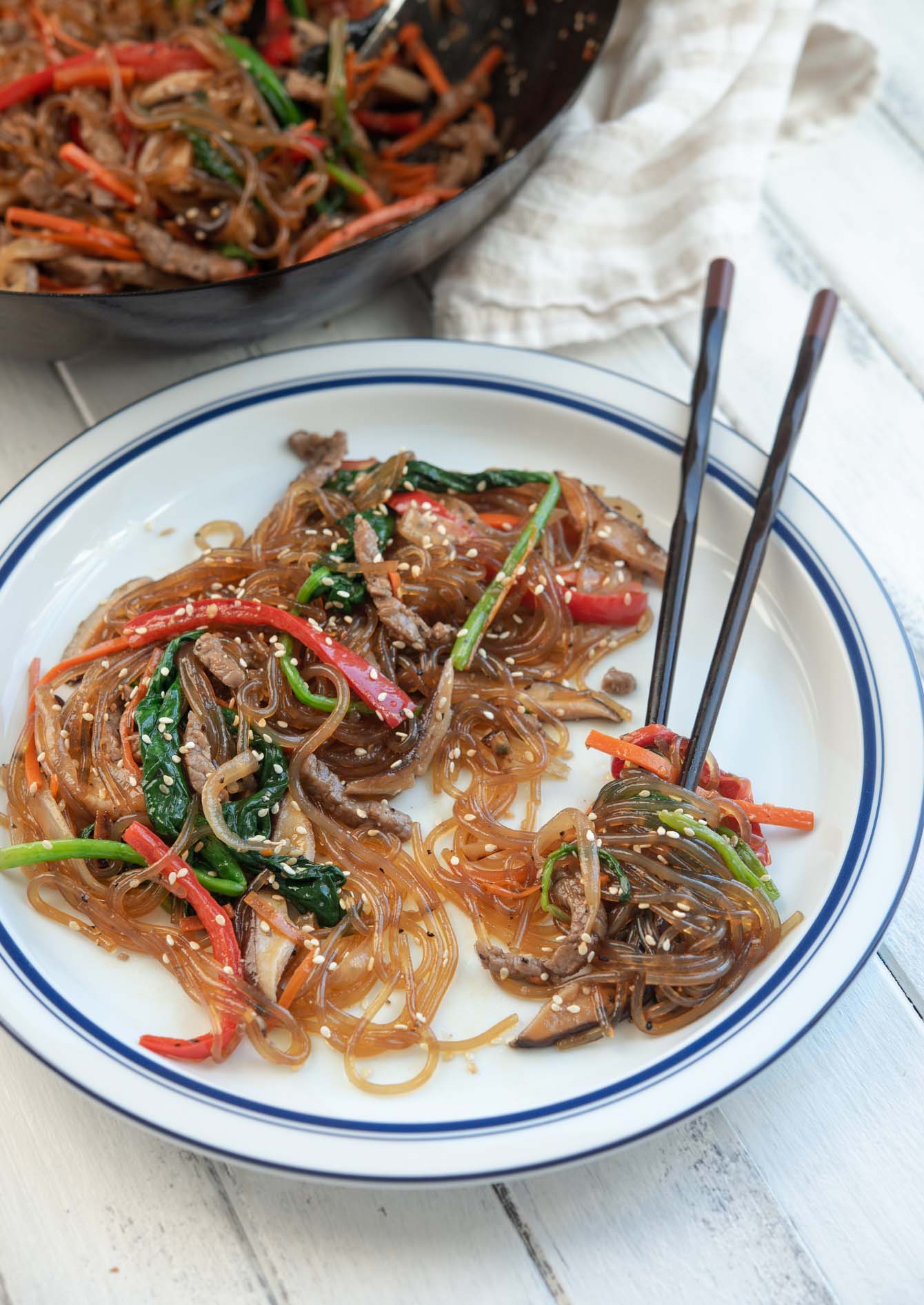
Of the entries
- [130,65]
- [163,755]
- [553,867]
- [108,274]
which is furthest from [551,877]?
[130,65]

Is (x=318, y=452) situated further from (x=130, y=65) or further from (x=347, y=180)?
(x=130, y=65)

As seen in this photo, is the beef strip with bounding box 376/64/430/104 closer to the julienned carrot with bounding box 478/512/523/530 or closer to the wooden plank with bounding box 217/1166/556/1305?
the julienned carrot with bounding box 478/512/523/530

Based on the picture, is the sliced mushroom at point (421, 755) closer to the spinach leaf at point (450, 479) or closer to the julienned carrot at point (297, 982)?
the julienned carrot at point (297, 982)

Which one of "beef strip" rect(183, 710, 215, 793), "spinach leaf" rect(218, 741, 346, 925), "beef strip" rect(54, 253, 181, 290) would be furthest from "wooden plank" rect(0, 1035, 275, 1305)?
"beef strip" rect(54, 253, 181, 290)

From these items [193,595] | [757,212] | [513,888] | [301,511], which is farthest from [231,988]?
[757,212]

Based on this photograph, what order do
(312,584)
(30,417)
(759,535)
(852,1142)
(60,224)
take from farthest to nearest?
(30,417), (60,224), (759,535), (312,584), (852,1142)

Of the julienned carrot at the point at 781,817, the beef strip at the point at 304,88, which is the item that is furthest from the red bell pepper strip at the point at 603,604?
the beef strip at the point at 304,88

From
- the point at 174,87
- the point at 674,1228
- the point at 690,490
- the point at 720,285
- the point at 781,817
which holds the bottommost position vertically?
the point at 674,1228
